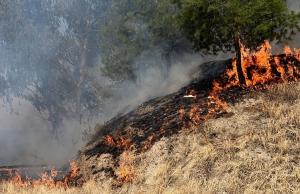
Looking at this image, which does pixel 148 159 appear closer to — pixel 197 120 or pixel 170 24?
→ pixel 197 120

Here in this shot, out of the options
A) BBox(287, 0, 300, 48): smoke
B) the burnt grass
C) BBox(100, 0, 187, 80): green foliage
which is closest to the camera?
the burnt grass

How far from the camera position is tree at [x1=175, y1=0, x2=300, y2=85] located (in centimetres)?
1398

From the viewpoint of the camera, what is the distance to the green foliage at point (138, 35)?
2383 cm

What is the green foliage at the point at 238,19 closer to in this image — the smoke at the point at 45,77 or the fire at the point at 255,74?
the fire at the point at 255,74

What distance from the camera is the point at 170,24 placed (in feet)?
76.9

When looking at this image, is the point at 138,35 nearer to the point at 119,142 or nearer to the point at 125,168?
the point at 119,142

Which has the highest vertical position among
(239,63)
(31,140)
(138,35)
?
(138,35)

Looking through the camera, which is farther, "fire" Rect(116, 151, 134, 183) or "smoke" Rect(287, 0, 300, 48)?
"smoke" Rect(287, 0, 300, 48)

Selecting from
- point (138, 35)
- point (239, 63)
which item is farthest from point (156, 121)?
point (138, 35)

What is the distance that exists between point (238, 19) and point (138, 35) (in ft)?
38.4

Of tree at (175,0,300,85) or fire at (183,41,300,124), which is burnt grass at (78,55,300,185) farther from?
tree at (175,0,300,85)

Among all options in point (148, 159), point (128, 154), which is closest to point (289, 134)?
point (148, 159)

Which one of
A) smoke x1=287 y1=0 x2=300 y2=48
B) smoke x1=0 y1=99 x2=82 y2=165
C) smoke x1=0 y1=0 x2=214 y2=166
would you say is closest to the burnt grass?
smoke x1=287 y1=0 x2=300 y2=48

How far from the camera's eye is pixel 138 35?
2497cm
